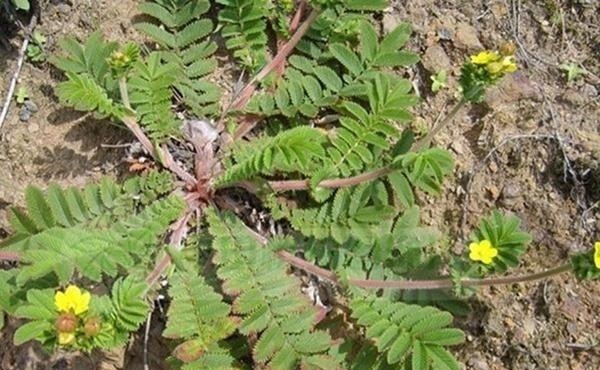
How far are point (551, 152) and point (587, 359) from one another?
99 cm

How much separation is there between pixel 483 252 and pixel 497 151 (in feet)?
3.04

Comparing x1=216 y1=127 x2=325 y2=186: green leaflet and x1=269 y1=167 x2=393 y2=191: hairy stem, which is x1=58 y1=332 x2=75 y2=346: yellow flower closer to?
x1=216 y1=127 x2=325 y2=186: green leaflet

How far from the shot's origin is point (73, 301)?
120 inches

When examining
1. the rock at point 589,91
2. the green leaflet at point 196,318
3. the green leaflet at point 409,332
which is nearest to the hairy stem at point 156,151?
the green leaflet at point 196,318

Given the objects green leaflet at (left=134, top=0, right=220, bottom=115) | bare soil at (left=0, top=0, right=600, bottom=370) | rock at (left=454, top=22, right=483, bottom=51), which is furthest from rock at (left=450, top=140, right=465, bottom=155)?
green leaflet at (left=134, top=0, right=220, bottom=115)

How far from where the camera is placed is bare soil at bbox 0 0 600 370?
3926 millimetres

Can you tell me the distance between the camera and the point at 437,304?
12.6 ft

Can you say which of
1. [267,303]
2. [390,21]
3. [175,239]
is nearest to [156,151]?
[175,239]

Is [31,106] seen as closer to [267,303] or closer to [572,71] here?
[267,303]

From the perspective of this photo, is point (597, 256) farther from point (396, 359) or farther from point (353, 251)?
point (353, 251)

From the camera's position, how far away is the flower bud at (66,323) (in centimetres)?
292

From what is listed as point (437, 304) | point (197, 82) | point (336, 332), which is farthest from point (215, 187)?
point (437, 304)

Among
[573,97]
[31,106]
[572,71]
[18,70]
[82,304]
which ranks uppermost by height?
[18,70]

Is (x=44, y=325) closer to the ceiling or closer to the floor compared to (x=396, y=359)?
closer to the ceiling
